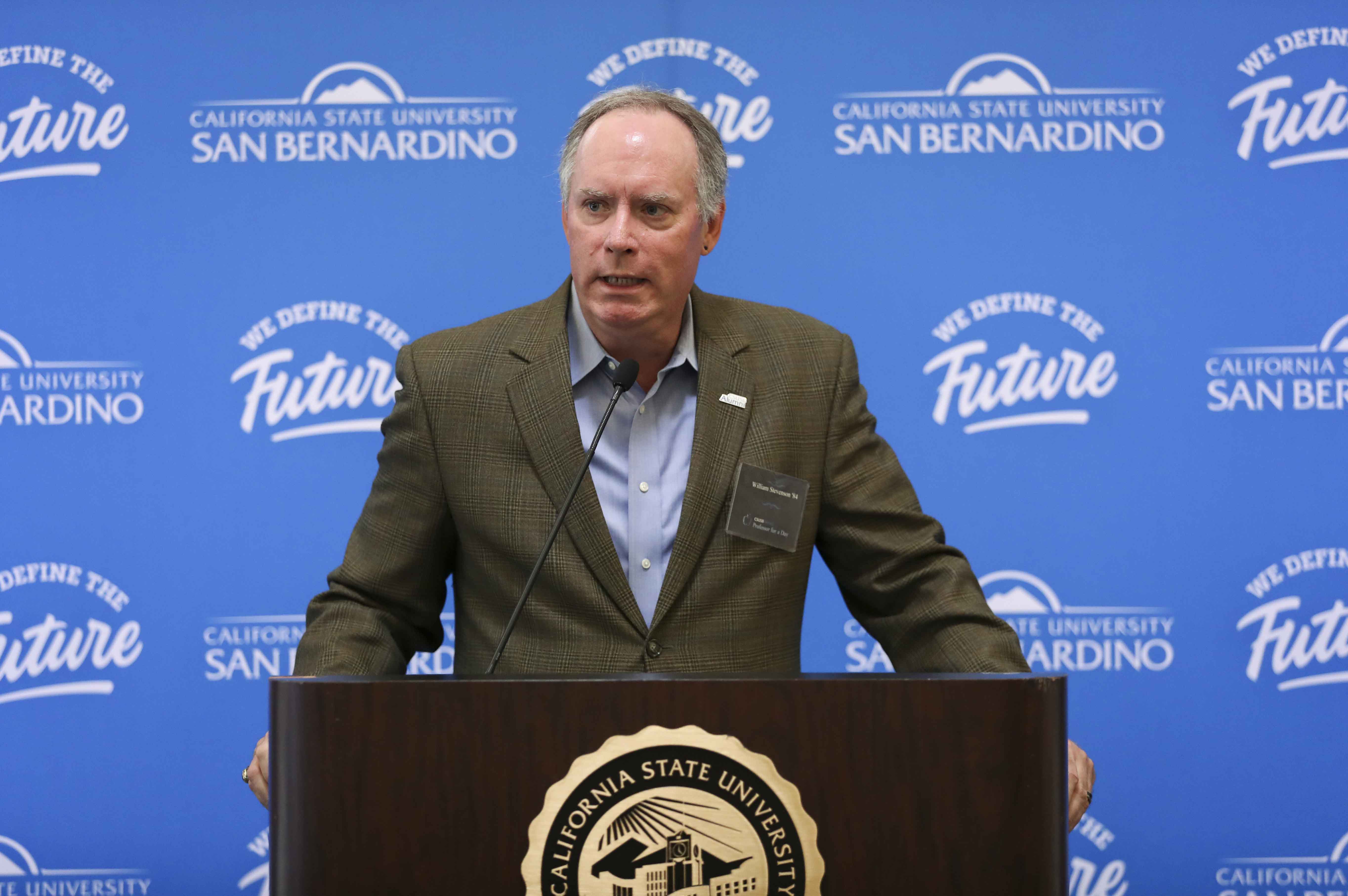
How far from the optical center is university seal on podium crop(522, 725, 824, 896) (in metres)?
1.04

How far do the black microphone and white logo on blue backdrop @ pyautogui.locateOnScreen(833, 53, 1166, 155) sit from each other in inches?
64.3

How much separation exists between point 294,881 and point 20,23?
2602 millimetres

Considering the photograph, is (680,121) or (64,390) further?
(64,390)

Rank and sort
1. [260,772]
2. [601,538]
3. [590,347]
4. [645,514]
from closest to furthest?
[260,772] < [601,538] < [645,514] < [590,347]

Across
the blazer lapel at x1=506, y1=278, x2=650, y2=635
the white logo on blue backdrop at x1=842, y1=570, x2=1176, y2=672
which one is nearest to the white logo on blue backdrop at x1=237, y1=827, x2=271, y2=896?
the white logo on blue backdrop at x1=842, y1=570, x2=1176, y2=672

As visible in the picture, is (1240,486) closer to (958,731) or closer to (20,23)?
(958,731)

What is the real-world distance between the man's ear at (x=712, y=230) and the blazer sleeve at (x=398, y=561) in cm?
48

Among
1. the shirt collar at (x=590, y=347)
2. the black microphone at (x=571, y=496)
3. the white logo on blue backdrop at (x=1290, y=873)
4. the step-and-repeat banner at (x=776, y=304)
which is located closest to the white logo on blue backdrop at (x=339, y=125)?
the step-and-repeat banner at (x=776, y=304)

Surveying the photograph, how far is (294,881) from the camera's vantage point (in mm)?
1109

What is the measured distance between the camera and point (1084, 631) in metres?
2.82

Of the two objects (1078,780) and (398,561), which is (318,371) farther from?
(1078,780)

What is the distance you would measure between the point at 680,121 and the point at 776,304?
1.16 m

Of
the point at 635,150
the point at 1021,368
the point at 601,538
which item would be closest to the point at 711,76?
the point at 1021,368

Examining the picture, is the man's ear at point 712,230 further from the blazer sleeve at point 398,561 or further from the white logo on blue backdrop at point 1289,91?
the white logo on blue backdrop at point 1289,91
